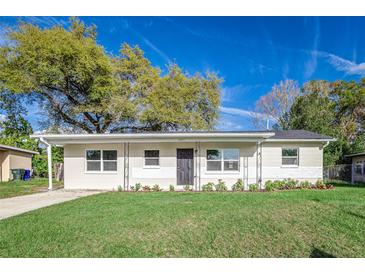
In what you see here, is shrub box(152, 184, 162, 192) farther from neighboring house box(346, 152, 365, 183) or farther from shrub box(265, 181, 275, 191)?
neighboring house box(346, 152, 365, 183)

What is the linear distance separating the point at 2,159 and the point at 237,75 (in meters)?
22.4

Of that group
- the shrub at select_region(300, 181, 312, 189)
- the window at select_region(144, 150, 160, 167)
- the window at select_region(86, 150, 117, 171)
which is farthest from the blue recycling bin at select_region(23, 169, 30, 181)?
the shrub at select_region(300, 181, 312, 189)

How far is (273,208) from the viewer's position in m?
6.83

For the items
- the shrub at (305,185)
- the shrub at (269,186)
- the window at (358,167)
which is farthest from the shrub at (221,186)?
the window at (358,167)

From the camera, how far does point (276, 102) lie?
2766cm

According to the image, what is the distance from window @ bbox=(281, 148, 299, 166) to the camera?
42.5 feet

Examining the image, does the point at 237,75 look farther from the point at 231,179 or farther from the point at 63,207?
the point at 63,207

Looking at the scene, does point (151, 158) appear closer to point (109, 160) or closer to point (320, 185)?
point (109, 160)

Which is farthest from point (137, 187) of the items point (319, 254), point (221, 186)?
point (319, 254)

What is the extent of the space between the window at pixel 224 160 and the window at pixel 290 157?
2535mm

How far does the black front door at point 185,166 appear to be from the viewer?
12727 mm

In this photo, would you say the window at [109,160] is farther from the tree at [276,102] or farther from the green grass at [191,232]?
the tree at [276,102]

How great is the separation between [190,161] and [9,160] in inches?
581
